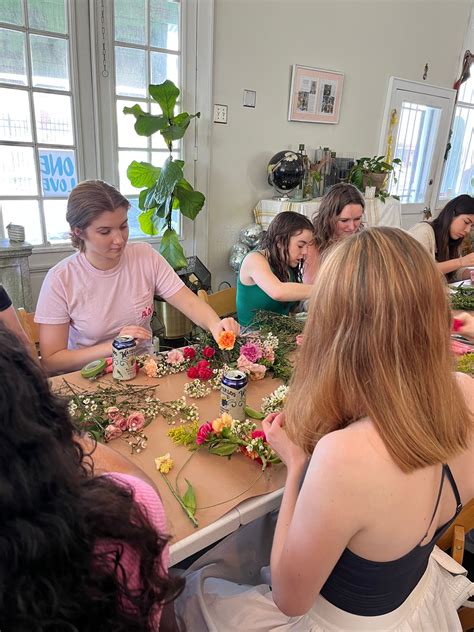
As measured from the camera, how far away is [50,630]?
410 millimetres

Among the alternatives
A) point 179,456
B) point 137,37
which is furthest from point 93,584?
point 137,37

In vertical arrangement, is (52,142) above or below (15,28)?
below

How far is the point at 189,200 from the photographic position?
2799 mm

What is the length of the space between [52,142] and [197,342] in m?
1.83

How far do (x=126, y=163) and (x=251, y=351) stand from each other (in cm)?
208

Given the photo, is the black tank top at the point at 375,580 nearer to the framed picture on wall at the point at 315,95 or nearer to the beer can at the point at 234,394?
the beer can at the point at 234,394

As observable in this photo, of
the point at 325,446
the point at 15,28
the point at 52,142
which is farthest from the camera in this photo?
the point at 52,142

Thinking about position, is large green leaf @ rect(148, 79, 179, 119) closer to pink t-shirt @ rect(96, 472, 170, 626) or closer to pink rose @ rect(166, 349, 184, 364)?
pink rose @ rect(166, 349, 184, 364)

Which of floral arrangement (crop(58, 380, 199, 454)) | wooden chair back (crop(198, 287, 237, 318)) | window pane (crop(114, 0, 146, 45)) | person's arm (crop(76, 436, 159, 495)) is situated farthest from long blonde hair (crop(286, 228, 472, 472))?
window pane (crop(114, 0, 146, 45))

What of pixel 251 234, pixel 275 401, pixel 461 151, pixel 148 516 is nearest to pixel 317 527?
pixel 148 516

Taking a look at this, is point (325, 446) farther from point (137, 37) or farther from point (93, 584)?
point (137, 37)

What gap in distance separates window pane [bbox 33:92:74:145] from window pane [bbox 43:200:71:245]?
36 cm

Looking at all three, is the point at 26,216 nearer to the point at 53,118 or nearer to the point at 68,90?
the point at 53,118

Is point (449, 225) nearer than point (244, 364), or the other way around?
point (244, 364)
